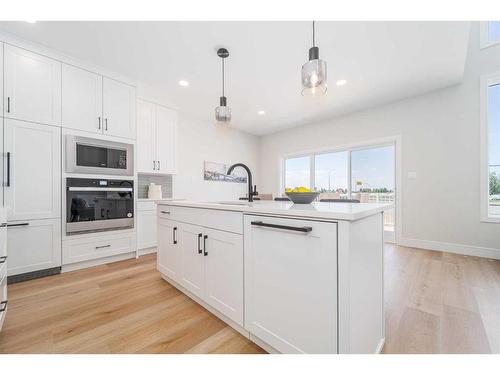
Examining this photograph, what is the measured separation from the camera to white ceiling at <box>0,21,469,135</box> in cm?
209

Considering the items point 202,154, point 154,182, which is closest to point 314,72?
point 154,182

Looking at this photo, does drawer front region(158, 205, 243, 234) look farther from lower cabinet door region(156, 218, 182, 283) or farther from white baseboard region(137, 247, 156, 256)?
white baseboard region(137, 247, 156, 256)

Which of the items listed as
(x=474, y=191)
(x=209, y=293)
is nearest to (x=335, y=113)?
(x=474, y=191)

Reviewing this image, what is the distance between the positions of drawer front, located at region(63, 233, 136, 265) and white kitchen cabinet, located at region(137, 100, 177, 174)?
1051mm

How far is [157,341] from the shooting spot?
4.34 ft

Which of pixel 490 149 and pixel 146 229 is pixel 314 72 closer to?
pixel 146 229

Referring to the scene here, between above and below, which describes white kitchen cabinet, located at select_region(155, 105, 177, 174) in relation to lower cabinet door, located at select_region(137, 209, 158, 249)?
above

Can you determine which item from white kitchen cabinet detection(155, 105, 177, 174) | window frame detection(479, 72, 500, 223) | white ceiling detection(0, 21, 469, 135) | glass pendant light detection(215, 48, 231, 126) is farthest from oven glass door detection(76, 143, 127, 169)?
window frame detection(479, 72, 500, 223)

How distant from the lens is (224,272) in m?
1.43
